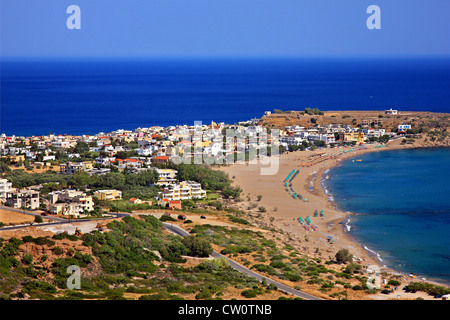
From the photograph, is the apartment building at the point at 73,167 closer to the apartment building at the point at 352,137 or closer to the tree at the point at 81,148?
the tree at the point at 81,148

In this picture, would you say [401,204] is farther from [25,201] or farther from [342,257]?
[25,201]

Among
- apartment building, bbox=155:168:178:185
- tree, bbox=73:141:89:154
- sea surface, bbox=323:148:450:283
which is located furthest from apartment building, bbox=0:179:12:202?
tree, bbox=73:141:89:154

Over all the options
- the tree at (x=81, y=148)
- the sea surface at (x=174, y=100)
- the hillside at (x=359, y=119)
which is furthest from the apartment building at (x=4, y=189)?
the hillside at (x=359, y=119)

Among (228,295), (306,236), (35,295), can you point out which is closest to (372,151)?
(306,236)

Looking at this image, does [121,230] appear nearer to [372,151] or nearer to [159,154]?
[159,154]

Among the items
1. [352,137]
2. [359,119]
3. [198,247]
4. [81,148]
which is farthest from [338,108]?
[198,247]
